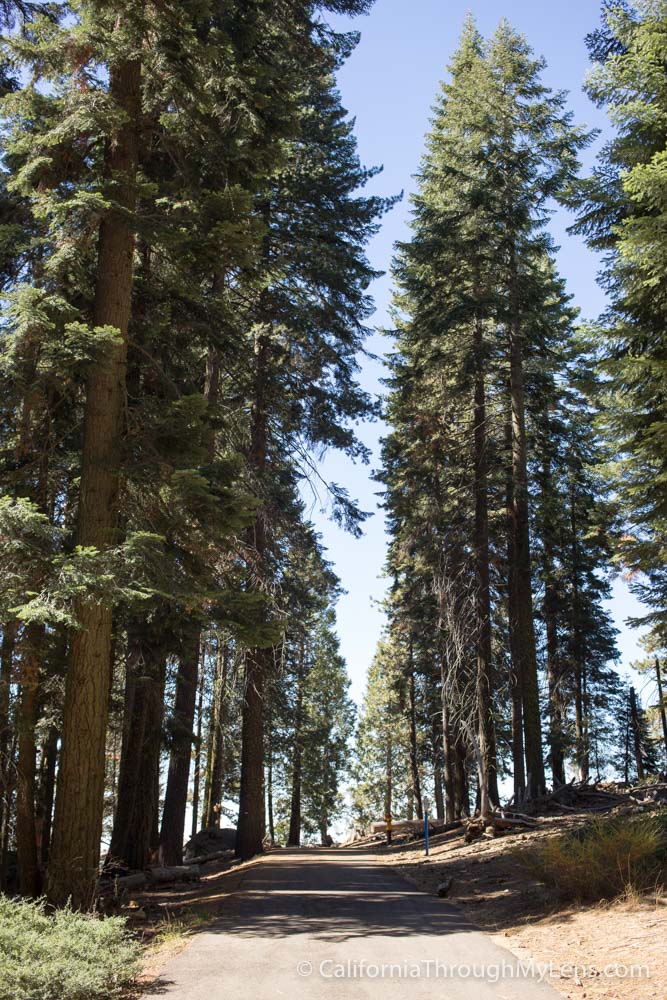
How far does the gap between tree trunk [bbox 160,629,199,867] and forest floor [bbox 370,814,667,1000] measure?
5.62 metres

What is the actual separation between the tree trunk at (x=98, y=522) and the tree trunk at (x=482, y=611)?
431 inches

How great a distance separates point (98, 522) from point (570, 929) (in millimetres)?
7176

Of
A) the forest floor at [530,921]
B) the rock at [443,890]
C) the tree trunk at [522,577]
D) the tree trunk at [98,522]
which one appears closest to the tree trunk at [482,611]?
the tree trunk at [522,577]

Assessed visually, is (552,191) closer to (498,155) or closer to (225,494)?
(498,155)

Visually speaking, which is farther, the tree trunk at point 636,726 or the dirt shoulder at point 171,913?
the tree trunk at point 636,726

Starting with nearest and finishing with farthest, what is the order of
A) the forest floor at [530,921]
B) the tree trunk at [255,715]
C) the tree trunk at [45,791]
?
the forest floor at [530,921], the tree trunk at [45,791], the tree trunk at [255,715]

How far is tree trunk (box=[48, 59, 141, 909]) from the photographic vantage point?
29.1 ft

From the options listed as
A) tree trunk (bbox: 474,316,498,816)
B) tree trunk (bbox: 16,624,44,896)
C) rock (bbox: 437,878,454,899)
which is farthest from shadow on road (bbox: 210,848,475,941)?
tree trunk (bbox: 474,316,498,816)

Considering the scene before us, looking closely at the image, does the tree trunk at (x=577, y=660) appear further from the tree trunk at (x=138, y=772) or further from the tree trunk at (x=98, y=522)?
the tree trunk at (x=98, y=522)

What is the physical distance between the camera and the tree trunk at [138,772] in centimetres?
1449

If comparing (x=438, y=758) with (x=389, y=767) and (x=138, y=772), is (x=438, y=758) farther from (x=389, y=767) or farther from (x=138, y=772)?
(x=138, y=772)

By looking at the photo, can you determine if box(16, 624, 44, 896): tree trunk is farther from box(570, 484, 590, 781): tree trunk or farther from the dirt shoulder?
box(570, 484, 590, 781): tree trunk

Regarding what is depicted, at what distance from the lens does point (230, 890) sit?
12.2m

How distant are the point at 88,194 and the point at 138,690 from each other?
9.61 m
